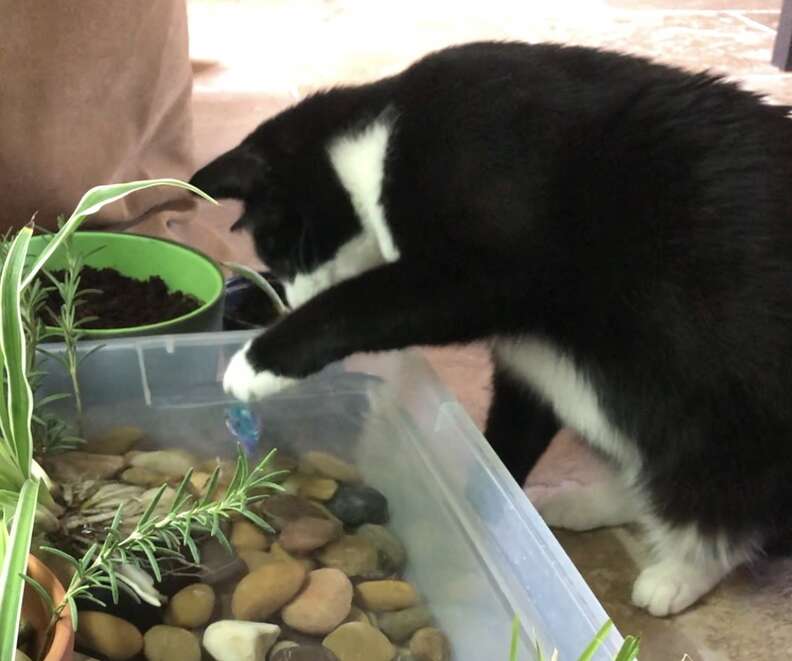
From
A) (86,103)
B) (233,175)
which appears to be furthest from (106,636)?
(86,103)

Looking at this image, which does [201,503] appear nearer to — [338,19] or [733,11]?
[338,19]

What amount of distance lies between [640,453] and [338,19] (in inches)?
78.1

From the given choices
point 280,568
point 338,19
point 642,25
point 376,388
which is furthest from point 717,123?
point 338,19

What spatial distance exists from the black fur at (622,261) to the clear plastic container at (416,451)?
0.11 m

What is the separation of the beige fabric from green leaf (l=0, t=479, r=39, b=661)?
0.76 m

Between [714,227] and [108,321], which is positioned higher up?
[714,227]

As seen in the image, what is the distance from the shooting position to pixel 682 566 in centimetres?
91

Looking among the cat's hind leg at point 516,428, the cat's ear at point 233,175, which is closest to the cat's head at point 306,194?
the cat's ear at point 233,175

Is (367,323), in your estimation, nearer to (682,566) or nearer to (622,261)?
(622,261)

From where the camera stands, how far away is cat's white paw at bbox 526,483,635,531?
102cm

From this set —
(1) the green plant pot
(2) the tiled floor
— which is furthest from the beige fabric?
(2) the tiled floor

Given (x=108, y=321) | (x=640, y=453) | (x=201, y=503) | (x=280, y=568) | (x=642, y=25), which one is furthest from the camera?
(x=642, y=25)

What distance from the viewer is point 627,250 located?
0.84m

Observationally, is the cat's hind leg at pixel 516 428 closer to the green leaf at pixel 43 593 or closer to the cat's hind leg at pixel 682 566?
the cat's hind leg at pixel 682 566
